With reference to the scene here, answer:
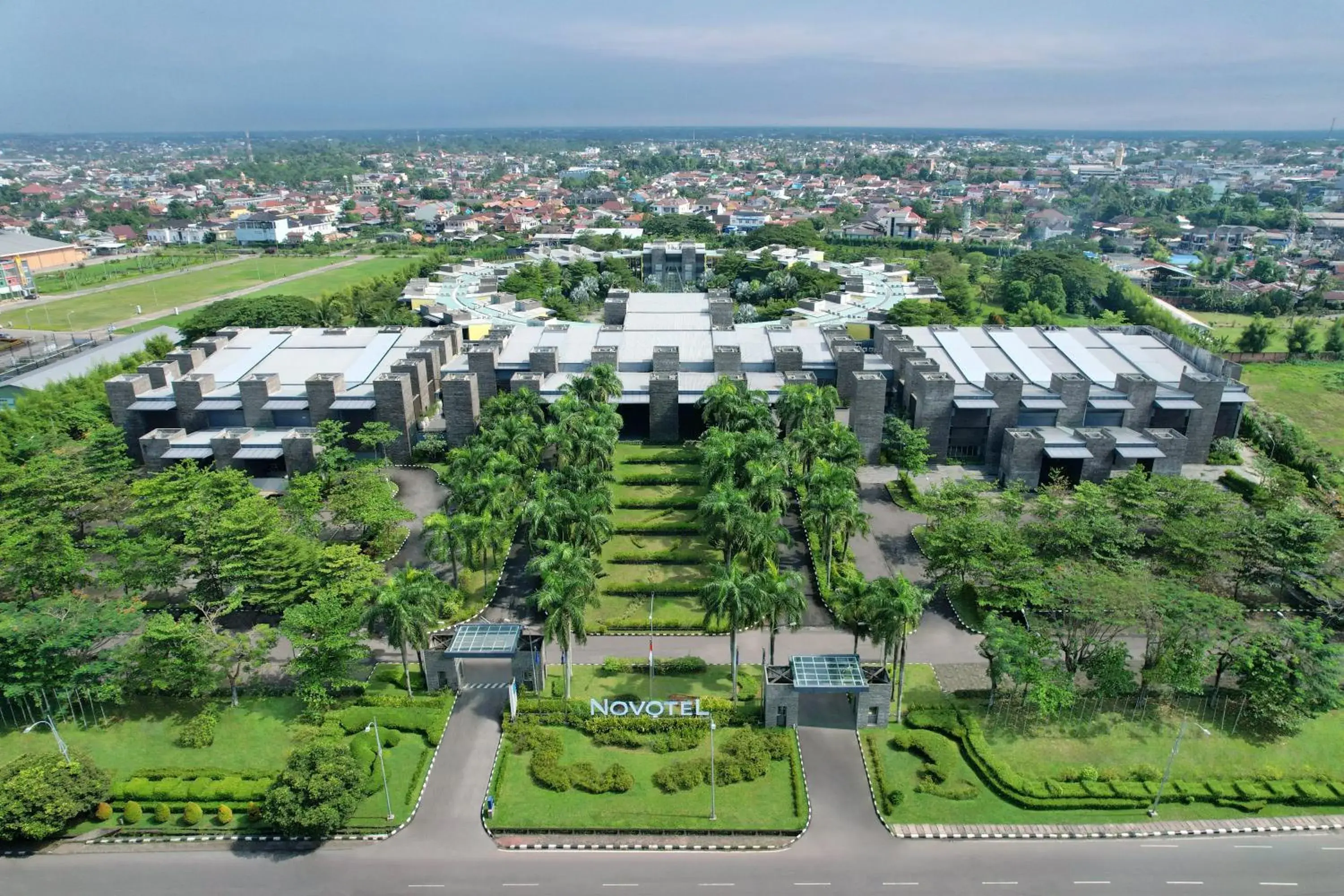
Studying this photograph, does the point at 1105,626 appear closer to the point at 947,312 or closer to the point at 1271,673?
the point at 1271,673

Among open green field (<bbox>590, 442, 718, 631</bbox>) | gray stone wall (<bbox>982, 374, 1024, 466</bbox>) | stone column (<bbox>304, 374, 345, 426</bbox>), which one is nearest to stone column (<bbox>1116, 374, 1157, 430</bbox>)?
gray stone wall (<bbox>982, 374, 1024, 466</bbox>)

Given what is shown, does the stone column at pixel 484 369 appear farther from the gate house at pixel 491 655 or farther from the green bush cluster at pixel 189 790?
the green bush cluster at pixel 189 790

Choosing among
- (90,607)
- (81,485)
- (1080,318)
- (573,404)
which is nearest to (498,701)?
(90,607)

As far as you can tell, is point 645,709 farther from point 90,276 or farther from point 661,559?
point 90,276

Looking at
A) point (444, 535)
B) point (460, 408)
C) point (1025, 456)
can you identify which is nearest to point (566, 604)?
point (444, 535)

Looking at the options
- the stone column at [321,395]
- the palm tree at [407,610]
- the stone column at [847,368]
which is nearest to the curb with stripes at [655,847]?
the palm tree at [407,610]

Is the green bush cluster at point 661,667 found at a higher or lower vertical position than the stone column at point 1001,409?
lower

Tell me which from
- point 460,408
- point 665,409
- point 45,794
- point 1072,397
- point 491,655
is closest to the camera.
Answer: point 45,794

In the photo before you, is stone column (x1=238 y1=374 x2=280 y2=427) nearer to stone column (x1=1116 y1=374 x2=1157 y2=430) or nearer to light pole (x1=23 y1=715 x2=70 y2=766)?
light pole (x1=23 y1=715 x2=70 y2=766)
